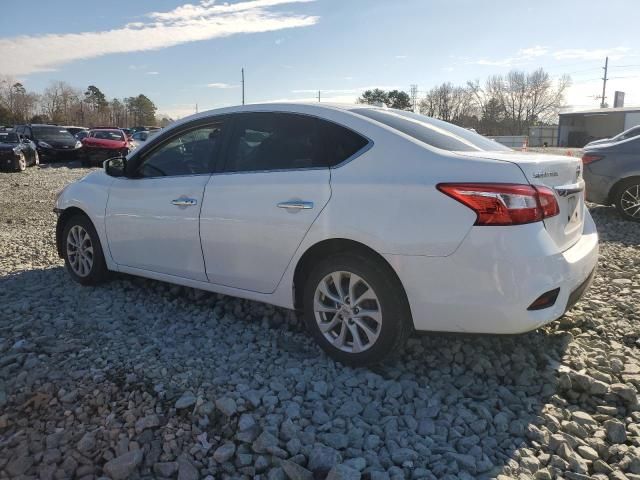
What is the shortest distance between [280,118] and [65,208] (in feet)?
8.46

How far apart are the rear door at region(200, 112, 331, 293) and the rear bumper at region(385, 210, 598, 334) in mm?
744

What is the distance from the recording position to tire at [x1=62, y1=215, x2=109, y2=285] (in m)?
4.82

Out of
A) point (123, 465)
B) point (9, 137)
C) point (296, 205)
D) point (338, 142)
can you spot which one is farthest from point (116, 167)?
point (9, 137)

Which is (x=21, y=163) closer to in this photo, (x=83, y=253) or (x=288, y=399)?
(x=83, y=253)

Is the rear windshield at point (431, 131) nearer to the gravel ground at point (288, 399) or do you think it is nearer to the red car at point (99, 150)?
the gravel ground at point (288, 399)

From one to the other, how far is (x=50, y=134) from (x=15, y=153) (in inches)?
207

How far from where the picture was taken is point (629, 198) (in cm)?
810

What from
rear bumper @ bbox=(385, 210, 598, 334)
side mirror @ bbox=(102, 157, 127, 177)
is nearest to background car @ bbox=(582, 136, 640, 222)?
rear bumper @ bbox=(385, 210, 598, 334)

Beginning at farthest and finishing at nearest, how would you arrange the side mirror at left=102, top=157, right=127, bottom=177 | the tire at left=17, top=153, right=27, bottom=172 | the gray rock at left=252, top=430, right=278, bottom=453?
1. the tire at left=17, top=153, right=27, bottom=172
2. the side mirror at left=102, top=157, right=127, bottom=177
3. the gray rock at left=252, top=430, right=278, bottom=453

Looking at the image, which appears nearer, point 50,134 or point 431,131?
point 431,131

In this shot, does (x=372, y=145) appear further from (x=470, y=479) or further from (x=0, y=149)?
(x=0, y=149)

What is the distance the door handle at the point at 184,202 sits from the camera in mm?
3924

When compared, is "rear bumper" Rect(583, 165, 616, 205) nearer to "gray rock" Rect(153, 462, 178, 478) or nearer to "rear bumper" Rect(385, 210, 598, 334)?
"rear bumper" Rect(385, 210, 598, 334)

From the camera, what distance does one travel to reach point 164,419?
9.10ft
